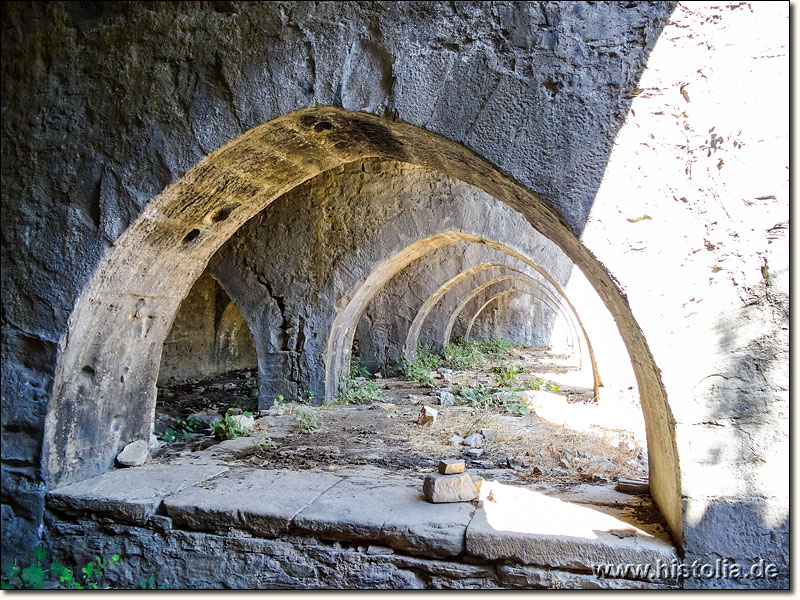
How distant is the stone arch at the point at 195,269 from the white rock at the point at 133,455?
0.06m

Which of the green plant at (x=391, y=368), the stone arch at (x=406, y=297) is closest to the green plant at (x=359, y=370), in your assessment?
the stone arch at (x=406, y=297)

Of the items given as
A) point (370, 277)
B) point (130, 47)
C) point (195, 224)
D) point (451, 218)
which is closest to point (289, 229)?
point (370, 277)

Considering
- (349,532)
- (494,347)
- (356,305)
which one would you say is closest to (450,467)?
(349,532)

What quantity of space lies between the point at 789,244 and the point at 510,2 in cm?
155

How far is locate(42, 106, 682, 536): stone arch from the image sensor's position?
265cm

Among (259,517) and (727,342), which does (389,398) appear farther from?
(727,342)

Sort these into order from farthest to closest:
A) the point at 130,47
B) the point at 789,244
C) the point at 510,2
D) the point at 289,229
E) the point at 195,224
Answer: the point at 289,229, the point at 195,224, the point at 130,47, the point at 510,2, the point at 789,244

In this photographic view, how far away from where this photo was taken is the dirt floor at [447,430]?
12.8 feet

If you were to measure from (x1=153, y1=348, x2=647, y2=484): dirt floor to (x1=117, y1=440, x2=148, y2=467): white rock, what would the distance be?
21cm

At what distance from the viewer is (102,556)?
3021mm

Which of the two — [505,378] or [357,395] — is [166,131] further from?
[505,378]

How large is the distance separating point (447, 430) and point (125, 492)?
293 centimetres

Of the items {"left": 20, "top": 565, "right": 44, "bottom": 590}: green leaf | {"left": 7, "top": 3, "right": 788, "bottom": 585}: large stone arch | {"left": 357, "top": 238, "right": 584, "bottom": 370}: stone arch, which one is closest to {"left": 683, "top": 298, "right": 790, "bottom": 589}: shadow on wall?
{"left": 7, "top": 3, "right": 788, "bottom": 585}: large stone arch

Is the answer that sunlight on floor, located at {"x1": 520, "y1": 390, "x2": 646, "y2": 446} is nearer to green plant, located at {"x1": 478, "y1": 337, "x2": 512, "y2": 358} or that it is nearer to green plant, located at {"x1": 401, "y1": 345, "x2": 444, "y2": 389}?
green plant, located at {"x1": 401, "y1": 345, "x2": 444, "y2": 389}
